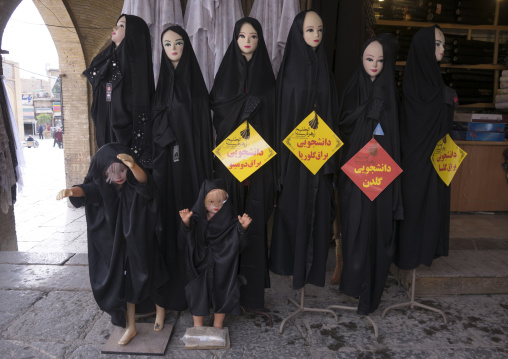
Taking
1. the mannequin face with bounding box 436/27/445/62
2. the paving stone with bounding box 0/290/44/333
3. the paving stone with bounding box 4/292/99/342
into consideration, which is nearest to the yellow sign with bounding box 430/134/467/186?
the mannequin face with bounding box 436/27/445/62

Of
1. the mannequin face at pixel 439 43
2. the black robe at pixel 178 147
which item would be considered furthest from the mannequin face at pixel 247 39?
the mannequin face at pixel 439 43

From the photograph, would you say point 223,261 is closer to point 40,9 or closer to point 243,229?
point 243,229

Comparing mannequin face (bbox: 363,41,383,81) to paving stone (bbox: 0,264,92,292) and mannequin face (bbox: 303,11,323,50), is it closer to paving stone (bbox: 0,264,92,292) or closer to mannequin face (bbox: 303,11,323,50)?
mannequin face (bbox: 303,11,323,50)

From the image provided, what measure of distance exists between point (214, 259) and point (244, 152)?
0.75 meters

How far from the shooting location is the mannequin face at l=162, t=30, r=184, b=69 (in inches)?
97.9

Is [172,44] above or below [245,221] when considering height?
above

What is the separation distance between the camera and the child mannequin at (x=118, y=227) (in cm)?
217

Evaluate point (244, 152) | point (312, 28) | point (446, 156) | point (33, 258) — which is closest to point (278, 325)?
point (244, 152)

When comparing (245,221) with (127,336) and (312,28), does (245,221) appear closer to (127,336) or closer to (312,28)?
(127,336)

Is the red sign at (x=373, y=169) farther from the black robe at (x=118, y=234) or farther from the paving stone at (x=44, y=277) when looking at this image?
the paving stone at (x=44, y=277)

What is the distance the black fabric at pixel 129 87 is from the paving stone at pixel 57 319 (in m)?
1.27

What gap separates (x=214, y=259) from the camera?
7.92 ft

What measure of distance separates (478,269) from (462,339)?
98 centimetres

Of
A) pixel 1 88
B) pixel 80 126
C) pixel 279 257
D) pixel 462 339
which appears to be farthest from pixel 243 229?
pixel 80 126
